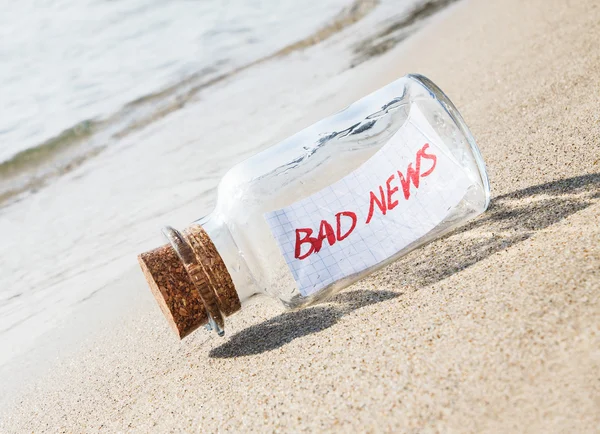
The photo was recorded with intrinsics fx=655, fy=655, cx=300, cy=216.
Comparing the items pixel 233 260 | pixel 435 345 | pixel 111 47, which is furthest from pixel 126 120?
pixel 435 345

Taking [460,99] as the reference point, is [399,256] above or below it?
below

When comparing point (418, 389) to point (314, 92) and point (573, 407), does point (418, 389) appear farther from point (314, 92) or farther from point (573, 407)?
point (314, 92)

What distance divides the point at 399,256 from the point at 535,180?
0.47 m

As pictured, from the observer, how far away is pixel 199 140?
3.34 metres

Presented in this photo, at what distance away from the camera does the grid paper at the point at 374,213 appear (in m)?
1.37

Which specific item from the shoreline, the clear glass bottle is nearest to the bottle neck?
the clear glass bottle

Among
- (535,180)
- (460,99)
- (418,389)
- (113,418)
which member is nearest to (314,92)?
(460,99)

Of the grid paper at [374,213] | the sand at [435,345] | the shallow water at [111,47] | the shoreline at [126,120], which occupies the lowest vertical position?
the sand at [435,345]

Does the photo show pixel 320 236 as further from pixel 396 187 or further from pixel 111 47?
pixel 111 47

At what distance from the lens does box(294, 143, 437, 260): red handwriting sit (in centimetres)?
137

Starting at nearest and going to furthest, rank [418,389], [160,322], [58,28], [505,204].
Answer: [418,389] → [505,204] → [160,322] → [58,28]

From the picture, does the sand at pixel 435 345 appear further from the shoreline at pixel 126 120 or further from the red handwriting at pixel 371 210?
the shoreline at pixel 126 120

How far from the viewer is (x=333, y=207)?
4.60ft

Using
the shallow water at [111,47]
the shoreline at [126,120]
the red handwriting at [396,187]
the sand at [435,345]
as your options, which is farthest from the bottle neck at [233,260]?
the shallow water at [111,47]
